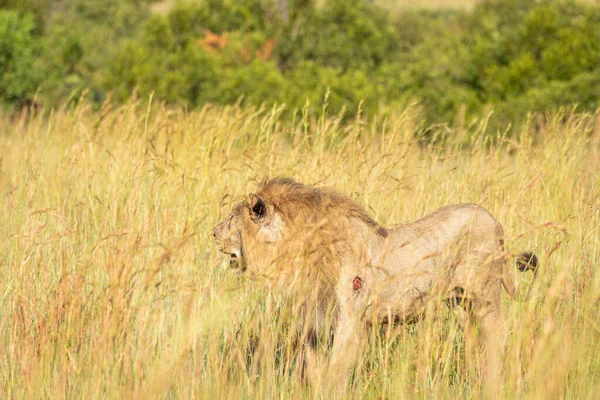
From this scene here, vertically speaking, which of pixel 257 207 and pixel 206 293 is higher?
pixel 257 207

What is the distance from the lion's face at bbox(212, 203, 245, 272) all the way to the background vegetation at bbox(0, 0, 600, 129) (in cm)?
761

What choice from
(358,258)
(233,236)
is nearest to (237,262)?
(233,236)

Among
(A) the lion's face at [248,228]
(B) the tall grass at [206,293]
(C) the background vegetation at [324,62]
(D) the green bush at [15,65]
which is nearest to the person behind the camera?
(B) the tall grass at [206,293]

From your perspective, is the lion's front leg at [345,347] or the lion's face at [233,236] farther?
the lion's face at [233,236]

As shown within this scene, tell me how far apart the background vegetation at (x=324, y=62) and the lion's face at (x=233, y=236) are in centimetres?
761

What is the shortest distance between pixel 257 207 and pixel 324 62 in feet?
46.2

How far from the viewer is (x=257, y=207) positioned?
3.57 meters

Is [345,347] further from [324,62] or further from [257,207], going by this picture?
[324,62]

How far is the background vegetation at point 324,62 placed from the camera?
13.7m

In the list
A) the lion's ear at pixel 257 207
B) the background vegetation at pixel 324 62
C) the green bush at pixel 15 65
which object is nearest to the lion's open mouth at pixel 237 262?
the lion's ear at pixel 257 207

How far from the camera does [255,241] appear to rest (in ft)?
11.8

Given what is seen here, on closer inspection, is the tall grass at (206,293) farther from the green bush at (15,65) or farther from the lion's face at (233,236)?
the green bush at (15,65)

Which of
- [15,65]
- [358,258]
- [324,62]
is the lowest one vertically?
[358,258]

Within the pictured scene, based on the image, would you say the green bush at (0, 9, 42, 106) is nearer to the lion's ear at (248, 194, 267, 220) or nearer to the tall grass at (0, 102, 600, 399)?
the tall grass at (0, 102, 600, 399)
